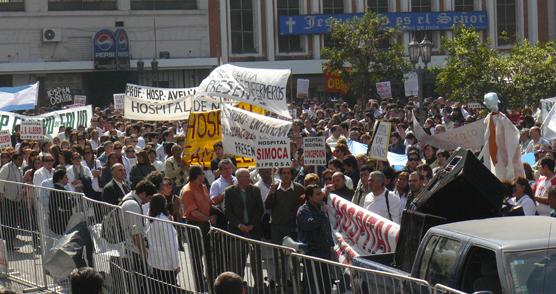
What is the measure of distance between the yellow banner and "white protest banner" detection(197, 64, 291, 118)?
42 centimetres

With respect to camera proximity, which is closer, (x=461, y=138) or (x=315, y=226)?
(x=315, y=226)

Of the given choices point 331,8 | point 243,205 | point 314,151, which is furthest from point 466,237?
point 331,8

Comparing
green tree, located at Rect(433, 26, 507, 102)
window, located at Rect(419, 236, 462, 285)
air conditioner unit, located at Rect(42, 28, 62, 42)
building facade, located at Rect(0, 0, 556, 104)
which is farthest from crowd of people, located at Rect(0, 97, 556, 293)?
air conditioner unit, located at Rect(42, 28, 62, 42)

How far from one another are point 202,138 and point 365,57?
97.2 ft

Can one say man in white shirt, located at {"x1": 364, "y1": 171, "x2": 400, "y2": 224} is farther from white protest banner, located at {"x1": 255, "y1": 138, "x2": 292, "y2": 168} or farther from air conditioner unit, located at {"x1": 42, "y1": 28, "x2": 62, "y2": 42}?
air conditioner unit, located at {"x1": 42, "y1": 28, "x2": 62, "y2": 42}

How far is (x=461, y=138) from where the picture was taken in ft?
58.5

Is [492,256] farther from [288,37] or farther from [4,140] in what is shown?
[288,37]

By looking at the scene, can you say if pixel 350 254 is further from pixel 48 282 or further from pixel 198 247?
pixel 48 282

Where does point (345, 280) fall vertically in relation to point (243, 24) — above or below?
below

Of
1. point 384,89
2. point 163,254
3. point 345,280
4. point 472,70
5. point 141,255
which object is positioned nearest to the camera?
point 345,280

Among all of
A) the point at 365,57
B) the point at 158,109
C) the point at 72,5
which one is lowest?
the point at 158,109

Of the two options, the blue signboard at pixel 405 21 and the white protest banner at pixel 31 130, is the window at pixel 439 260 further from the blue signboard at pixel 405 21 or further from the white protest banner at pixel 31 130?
the blue signboard at pixel 405 21

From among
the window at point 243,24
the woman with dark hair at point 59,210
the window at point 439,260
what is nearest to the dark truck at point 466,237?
the window at point 439,260

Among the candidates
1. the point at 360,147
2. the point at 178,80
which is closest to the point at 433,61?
the point at 178,80
